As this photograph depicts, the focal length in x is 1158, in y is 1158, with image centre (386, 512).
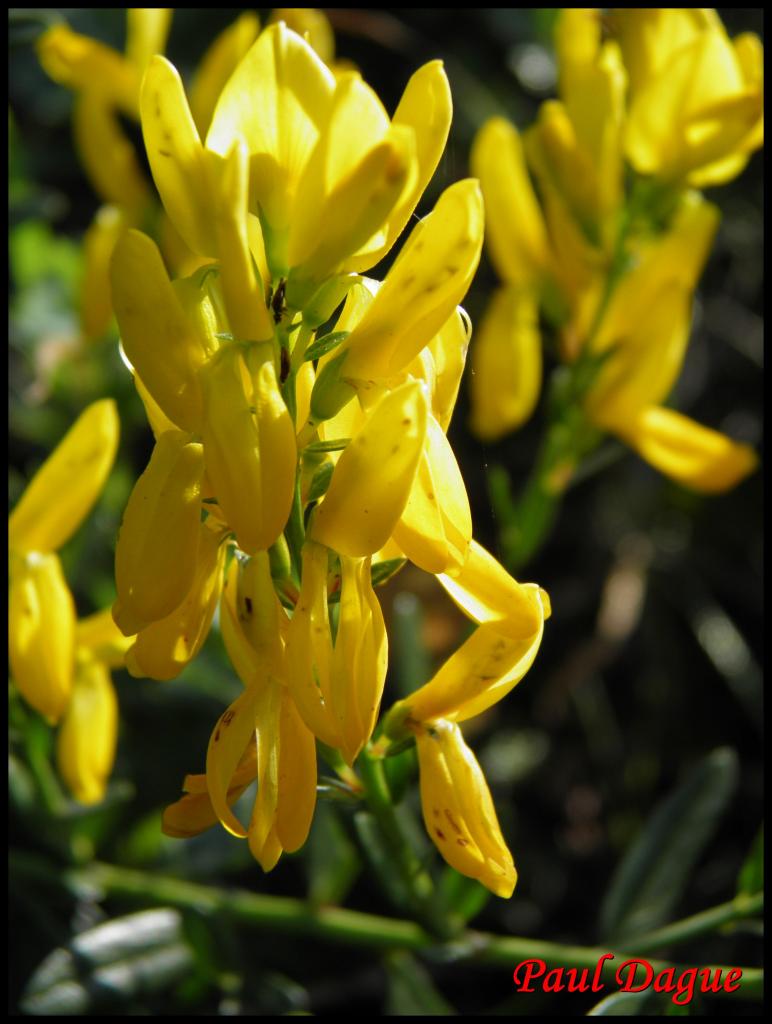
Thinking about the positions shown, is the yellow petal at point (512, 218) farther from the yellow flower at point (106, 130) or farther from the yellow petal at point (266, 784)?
the yellow petal at point (266, 784)

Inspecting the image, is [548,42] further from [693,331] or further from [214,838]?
[214,838]

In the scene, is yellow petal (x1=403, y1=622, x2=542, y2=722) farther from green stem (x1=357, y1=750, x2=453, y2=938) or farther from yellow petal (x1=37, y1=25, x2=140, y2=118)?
yellow petal (x1=37, y1=25, x2=140, y2=118)

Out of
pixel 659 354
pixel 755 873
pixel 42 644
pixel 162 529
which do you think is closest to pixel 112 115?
pixel 659 354

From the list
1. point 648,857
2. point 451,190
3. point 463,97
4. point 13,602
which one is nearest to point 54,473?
point 13,602
